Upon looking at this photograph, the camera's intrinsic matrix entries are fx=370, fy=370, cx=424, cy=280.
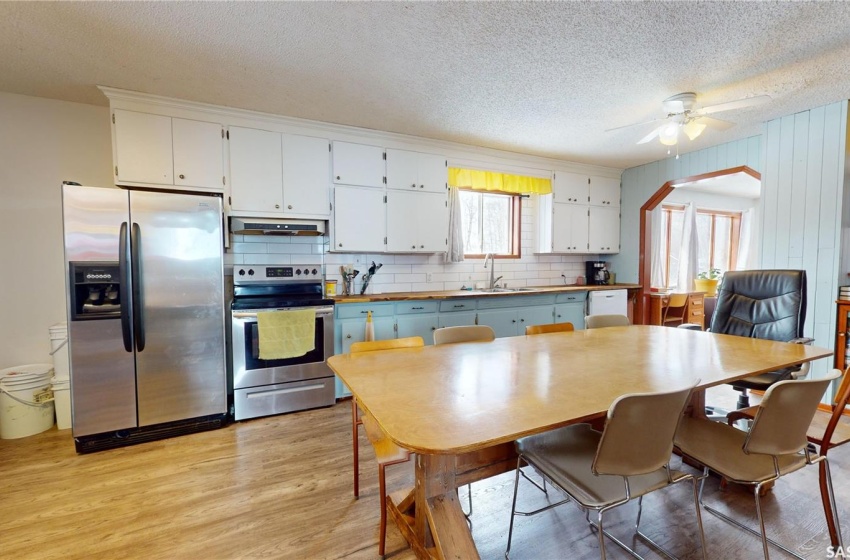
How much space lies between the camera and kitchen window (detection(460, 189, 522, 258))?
4422 millimetres

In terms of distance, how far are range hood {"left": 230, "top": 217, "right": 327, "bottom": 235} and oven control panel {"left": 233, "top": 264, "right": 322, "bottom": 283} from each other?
1.03 ft

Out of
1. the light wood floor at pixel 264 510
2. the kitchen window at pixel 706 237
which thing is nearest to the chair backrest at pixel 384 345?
the light wood floor at pixel 264 510

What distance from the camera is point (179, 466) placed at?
2264 millimetres

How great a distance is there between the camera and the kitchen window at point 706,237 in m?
6.51

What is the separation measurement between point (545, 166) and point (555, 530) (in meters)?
3.94

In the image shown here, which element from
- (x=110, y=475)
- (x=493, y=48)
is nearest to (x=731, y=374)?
(x=493, y=48)

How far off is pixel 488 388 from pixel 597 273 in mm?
4352

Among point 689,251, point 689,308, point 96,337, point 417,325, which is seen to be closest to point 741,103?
point 417,325

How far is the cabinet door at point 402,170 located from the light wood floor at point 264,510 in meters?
2.45

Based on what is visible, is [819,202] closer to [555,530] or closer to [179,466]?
[555,530]

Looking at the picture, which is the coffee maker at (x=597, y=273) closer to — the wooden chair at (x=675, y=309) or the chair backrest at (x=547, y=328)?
the wooden chair at (x=675, y=309)

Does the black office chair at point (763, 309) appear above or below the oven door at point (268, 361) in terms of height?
above

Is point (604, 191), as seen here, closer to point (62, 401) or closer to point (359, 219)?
point (359, 219)

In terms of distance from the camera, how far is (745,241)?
274 inches
